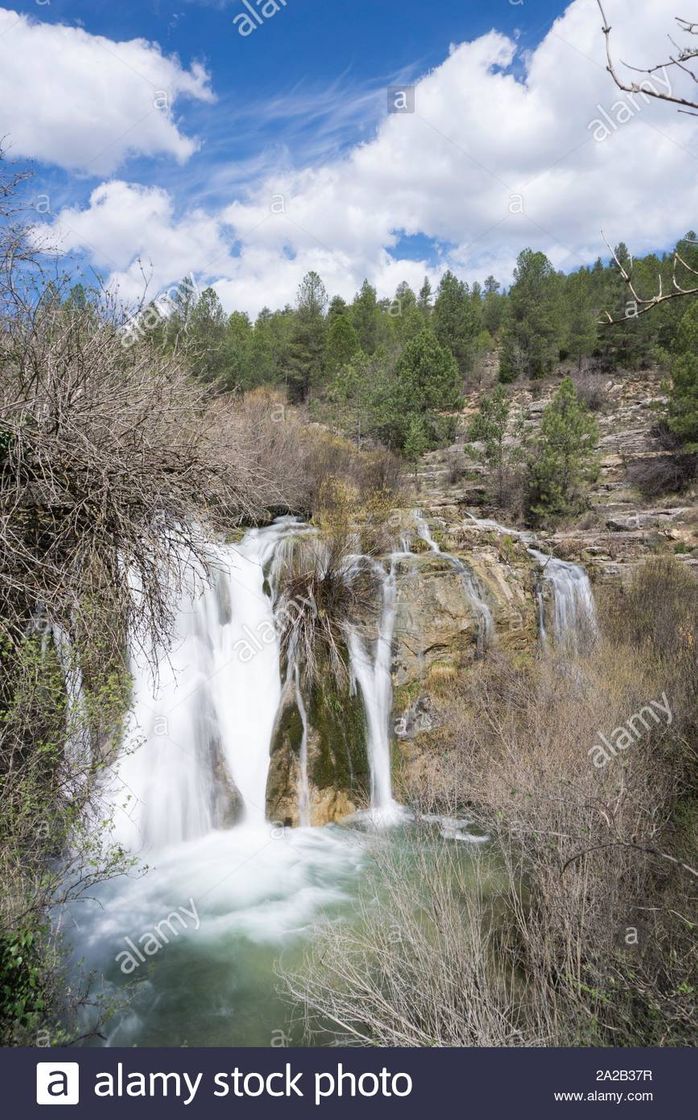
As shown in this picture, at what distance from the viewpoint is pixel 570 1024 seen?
559cm

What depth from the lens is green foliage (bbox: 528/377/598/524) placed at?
23.3 metres

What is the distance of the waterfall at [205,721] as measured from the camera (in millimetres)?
10047

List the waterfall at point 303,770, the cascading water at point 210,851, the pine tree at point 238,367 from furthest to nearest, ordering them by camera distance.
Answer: the pine tree at point 238,367
the waterfall at point 303,770
the cascading water at point 210,851

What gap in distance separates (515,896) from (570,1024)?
1.28 metres

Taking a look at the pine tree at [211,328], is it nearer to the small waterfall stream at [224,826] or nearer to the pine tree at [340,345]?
the pine tree at [340,345]

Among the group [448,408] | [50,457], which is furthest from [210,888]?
[448,408]

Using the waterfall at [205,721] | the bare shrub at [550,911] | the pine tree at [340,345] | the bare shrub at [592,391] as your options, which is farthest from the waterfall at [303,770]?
the bare shrub at [592,391]

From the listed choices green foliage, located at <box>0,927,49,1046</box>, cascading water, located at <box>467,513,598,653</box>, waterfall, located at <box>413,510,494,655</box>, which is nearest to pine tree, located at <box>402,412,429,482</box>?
cascading water, located at <box>467,513,598,653</box>

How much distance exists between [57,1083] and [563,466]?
2253 centimetres

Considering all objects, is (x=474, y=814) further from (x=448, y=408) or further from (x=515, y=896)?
(x=448, y=408)

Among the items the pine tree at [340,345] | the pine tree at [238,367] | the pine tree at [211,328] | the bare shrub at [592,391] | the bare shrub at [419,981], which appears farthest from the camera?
the bare shrub at [592,391]

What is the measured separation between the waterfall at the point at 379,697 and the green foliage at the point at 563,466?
12.7m
